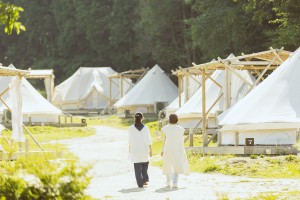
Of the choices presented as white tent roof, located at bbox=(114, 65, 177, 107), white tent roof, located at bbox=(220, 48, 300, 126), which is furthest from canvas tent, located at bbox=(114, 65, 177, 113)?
white tent roof, located at bbox=(220, 48, 300, 126)

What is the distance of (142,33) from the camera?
78562 mm

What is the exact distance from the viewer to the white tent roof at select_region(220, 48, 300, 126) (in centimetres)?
2531

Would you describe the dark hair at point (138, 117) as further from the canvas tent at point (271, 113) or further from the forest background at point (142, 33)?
the forest background at point (142, 33)

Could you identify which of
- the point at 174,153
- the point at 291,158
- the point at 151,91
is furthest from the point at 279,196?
the point at 151,91

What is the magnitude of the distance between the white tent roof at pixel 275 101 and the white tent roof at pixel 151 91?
3442 centimetres

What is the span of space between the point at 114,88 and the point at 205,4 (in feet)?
60.3

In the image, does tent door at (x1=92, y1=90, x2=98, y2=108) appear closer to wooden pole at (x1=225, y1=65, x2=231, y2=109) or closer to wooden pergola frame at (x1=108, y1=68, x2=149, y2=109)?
wooden pergola frame at (x1=108, y1=68, x2=149, y2=109)

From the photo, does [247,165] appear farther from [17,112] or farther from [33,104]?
[33,104]

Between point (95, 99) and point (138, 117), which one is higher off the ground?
point (95, 99)

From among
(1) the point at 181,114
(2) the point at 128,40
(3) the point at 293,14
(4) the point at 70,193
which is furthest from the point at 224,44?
(4) the point at 70,193

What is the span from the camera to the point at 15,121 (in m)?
27.8

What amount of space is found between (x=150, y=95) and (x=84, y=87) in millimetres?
15499

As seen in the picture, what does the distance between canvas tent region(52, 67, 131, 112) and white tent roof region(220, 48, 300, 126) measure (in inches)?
1882

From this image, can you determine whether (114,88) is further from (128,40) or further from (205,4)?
(205,4)
